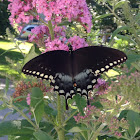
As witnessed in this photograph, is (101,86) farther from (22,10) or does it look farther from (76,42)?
(22,10)

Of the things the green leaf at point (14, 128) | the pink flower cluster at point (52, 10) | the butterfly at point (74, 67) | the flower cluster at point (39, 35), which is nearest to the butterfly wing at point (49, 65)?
the butterfly at point (74, 67)

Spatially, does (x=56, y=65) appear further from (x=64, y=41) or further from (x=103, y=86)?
(x=103, y=86)

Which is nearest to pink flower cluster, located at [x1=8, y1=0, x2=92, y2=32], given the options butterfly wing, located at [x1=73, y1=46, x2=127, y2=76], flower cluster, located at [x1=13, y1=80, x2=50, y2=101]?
butterfly wing, located at [x1=73, y1=46, x2=127, y2=76]

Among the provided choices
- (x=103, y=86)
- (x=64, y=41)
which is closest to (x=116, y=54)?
(x=103, y=86)

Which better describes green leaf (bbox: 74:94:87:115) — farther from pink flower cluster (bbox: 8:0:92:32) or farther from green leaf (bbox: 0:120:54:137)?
pink flower cluster (bbox: 8:0:92:32)

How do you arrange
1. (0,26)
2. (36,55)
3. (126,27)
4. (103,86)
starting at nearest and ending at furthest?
(103,86) → (36,55) → (126,27) → (0,26)

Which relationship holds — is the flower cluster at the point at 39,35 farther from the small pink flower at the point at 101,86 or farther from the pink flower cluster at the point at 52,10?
the small pink flower at the point at 101,86
